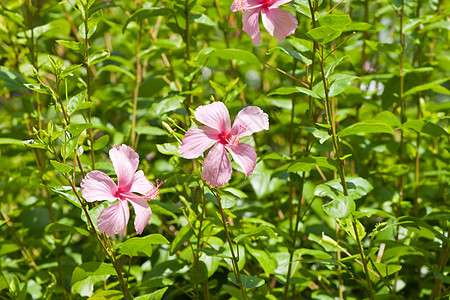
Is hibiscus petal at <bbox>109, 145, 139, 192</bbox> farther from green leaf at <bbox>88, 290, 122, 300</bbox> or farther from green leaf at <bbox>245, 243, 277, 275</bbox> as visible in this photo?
green leaf at <bbox>245, 243, 277, 275</bbox>

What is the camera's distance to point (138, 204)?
0.87m

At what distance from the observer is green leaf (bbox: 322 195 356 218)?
0.84 metres

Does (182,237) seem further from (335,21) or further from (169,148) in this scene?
(335,21)

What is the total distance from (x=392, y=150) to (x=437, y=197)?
23 centimetres

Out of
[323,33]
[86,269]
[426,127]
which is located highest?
[323,33]

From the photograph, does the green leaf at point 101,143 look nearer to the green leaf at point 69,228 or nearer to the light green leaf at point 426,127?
the green leaf at point 69,228

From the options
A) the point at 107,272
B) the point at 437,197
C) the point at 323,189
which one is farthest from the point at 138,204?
the point at 437,197

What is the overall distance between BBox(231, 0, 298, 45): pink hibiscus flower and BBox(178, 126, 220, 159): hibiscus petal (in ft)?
0.67

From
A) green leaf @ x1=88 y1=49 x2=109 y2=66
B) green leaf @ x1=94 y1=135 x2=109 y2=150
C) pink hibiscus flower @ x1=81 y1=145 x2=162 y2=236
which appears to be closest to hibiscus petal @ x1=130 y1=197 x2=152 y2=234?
pink hibiscus flower @ x1=81 y1=145 x2=162 y2=236

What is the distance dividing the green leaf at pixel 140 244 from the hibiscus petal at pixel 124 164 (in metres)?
0.09

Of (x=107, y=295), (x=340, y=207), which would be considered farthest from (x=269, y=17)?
(x=107, y=295)

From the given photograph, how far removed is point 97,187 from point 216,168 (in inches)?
7.8

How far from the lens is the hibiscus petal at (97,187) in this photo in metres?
0.81

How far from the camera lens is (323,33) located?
31.0 inches
